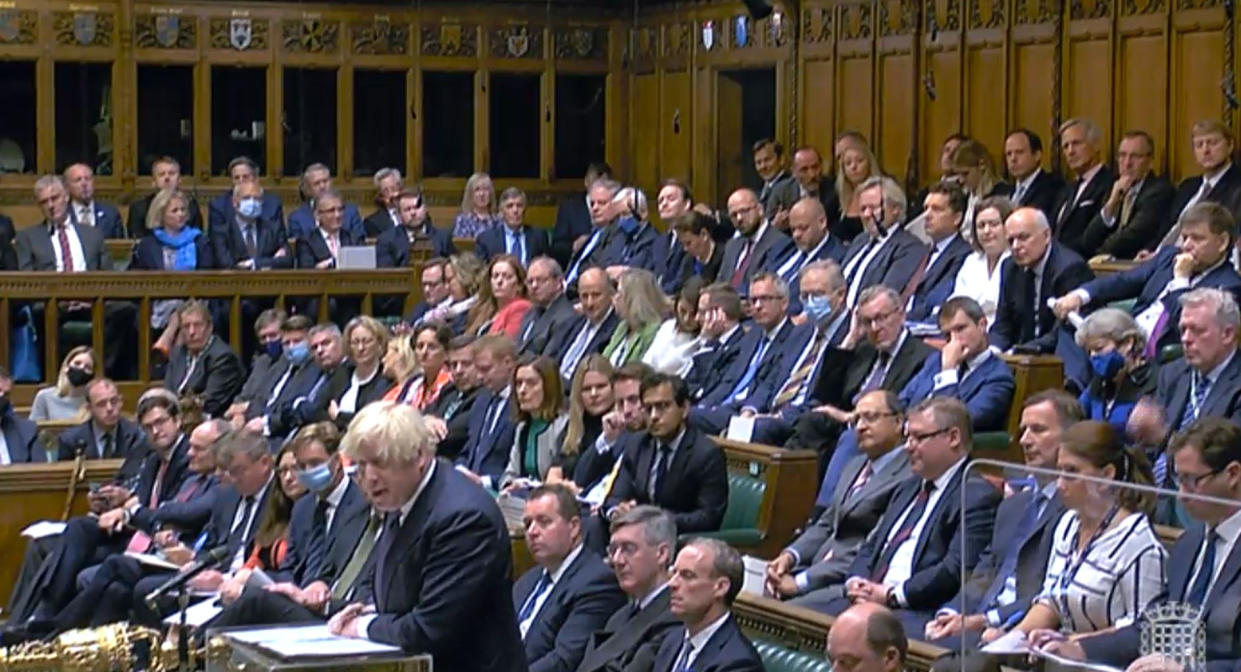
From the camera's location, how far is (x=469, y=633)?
15.3ft

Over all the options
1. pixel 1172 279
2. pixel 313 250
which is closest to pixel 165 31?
pixel 313 250

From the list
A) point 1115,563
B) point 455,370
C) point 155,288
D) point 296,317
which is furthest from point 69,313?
point 1115,563

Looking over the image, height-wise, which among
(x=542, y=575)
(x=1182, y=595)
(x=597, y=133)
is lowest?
(x=542, y=575)

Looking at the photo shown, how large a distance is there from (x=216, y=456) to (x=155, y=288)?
11.6ft

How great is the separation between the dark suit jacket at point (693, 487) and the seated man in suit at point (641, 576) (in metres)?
1.15

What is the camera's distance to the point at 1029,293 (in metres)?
8.09

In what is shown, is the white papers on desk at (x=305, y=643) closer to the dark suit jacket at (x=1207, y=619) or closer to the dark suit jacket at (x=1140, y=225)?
the dark suit jacket at (x=1207, y=619)

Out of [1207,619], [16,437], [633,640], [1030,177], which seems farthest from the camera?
[1030,177]

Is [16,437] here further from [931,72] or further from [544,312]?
[931,72]

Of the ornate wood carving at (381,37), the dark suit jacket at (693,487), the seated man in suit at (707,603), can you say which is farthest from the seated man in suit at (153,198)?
the seated man in suit at (707,603)

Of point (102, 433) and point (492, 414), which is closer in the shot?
point (492, 414)

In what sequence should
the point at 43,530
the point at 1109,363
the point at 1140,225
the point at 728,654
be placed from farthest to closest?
the point at 1140,225, the point at 43,530, the point at 1109,363, the point at 728,654

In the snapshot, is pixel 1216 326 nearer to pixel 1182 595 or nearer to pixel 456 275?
pixel 1182 595

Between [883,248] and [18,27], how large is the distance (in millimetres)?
7039
